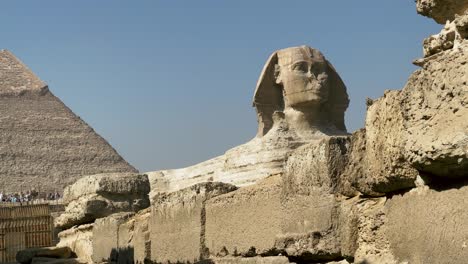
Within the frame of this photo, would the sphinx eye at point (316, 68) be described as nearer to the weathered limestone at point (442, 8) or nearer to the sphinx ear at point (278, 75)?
the sphinx ear at point (278, 75)

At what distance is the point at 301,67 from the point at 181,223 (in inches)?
544

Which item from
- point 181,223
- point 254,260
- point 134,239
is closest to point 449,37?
point 254,260

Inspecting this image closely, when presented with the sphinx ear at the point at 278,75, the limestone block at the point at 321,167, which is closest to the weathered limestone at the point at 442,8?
the limestone block at the point at 321,167

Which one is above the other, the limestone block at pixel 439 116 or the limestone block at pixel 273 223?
the limestone block at pixel 439 116

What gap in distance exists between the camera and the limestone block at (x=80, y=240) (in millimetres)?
8133

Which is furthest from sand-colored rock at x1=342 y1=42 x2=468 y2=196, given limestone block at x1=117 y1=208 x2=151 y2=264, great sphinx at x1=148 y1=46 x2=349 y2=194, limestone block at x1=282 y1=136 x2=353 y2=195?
great sphinx at x1=148 y1=46 x2=349 y2=194

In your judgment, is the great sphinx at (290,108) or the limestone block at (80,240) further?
the great sphinx at (290,108)

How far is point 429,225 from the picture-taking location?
274 centimetres

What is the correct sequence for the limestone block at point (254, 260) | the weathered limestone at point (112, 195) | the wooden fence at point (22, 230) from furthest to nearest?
1. the wooden fence at point (22, 230)
2. the weathered limestone at point (112, 195)
3. the limestone block at point (254, 260)

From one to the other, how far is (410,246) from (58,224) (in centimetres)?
654

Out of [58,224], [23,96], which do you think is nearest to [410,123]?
[58,224]

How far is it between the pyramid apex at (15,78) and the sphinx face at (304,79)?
11494 centimetres

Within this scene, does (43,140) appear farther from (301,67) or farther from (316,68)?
(316,68)

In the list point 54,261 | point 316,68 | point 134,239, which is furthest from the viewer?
point 316,68
